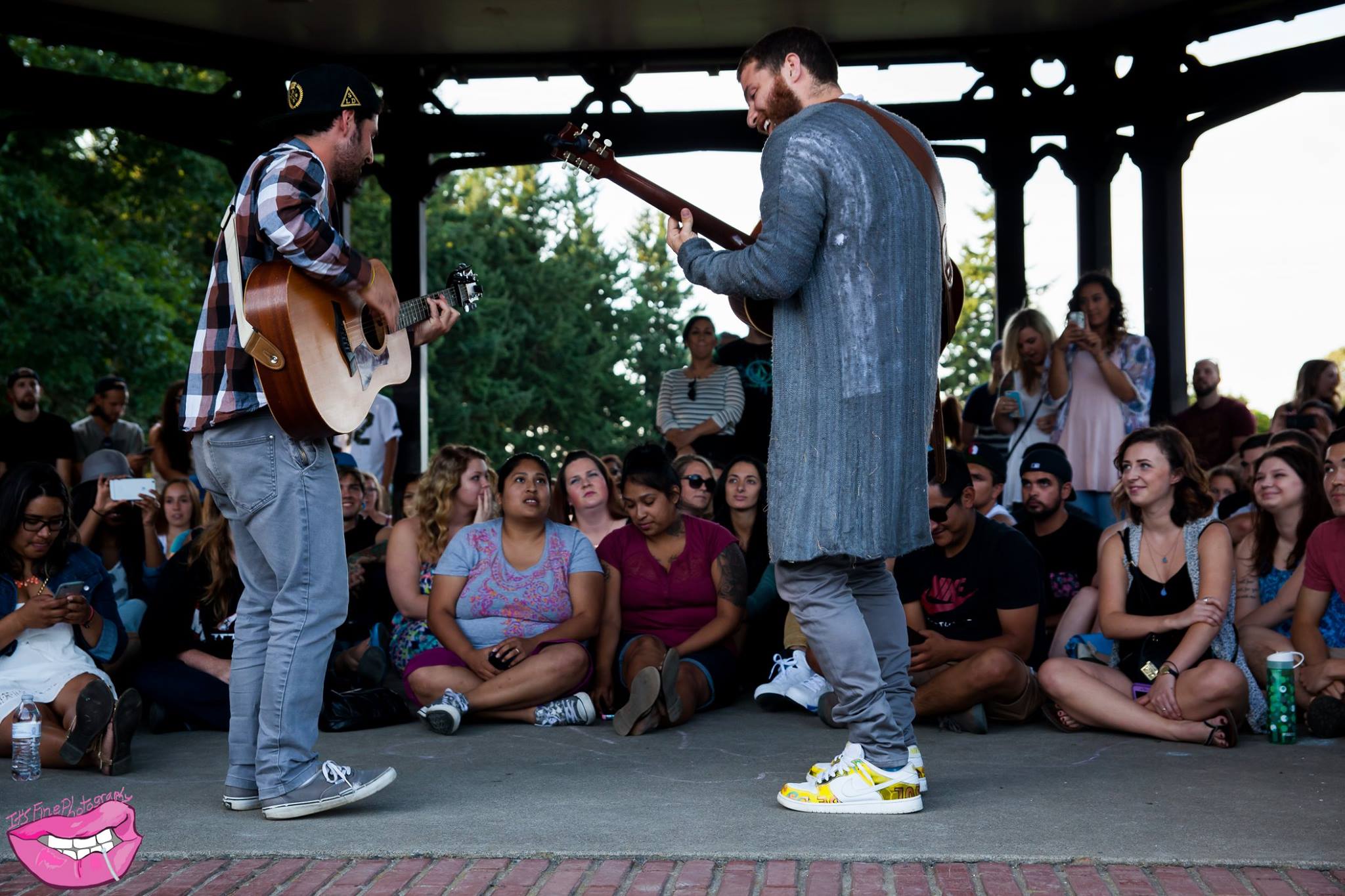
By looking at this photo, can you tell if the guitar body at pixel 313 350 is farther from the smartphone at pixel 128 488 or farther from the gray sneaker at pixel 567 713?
the smartphone at pixel 128 488

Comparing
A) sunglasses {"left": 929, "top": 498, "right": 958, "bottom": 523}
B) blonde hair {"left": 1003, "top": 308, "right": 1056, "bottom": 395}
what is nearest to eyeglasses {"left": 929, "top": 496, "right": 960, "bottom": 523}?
sunglasses {"left": 929, "top": 498, "right": 958, "bottom": 523}

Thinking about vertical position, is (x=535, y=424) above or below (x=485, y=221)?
below

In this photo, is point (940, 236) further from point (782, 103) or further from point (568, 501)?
point (568, 501)

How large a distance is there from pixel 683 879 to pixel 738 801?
895 millimetres

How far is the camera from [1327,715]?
5.11 metres

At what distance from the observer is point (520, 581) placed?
6.11 m

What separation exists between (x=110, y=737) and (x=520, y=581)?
6.27 ft

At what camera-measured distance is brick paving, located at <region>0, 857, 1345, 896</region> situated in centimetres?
314

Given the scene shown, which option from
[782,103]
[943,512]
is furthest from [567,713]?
[782,103]

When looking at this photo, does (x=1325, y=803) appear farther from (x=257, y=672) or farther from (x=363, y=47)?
(x=363, y=47)

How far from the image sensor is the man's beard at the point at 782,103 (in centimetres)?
402

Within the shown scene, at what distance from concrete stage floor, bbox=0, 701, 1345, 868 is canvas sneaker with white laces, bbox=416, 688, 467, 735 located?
58 mm

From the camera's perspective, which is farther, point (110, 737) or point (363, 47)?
point (363, 47)

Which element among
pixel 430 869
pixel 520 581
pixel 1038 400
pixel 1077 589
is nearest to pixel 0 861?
pixel 430 869
